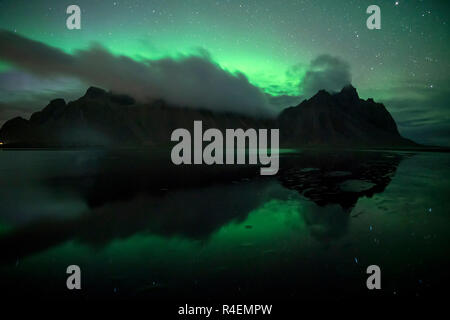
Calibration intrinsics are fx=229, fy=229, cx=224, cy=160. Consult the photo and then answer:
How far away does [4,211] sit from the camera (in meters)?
14.3

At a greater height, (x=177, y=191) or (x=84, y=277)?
(x=177, y=191)

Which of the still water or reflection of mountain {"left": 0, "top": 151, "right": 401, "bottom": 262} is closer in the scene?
the still water

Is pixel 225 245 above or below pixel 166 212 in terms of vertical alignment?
below

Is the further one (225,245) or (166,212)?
(166,212)

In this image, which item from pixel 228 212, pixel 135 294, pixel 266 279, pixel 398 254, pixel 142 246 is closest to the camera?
pixel 135 294

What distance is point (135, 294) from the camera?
20.8 feet

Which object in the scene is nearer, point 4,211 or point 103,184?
point 4,211

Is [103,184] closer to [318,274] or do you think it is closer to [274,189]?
[274,189]

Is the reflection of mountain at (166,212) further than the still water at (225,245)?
Yes
